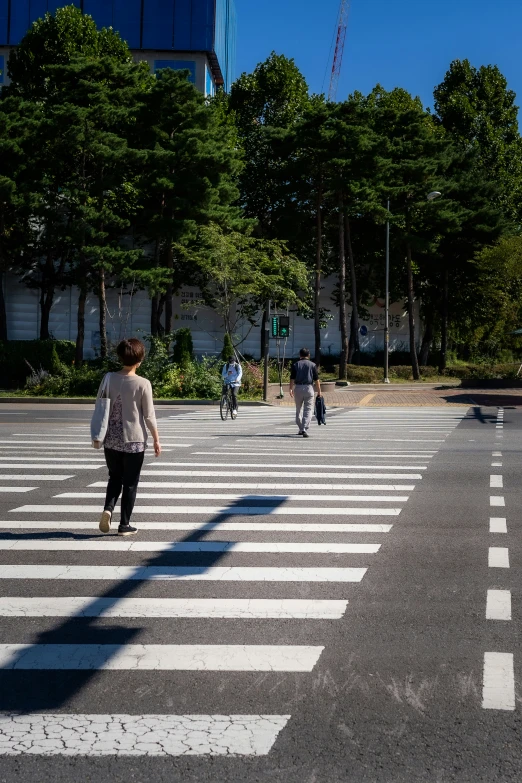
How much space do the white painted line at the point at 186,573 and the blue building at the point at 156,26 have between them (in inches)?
2731

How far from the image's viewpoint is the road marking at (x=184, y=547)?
8219 mm

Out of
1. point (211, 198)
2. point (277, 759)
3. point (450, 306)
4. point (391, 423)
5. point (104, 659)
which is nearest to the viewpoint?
point (277, 759)

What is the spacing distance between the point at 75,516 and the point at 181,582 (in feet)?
10.1

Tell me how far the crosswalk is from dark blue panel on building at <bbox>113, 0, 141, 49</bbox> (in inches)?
2544

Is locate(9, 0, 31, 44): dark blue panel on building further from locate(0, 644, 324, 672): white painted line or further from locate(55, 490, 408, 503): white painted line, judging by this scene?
locate(0, 644, 324, 672): white painted line

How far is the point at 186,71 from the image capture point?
1772 inches

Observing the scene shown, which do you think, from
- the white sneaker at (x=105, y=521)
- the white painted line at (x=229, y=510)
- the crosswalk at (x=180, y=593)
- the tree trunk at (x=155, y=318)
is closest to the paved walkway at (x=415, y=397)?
the tree trunk at (x=155, y=318)

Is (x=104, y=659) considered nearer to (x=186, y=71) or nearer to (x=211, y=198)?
(x=211, y=198)

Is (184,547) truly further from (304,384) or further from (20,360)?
(20,360)

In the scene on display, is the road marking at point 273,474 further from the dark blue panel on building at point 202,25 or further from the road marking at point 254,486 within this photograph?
the dark blue panel on building at point 202,25

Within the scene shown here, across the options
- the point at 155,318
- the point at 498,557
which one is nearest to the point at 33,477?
the point at 498,557

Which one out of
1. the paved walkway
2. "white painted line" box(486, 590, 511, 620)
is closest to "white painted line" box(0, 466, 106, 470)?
"white painted line" box(486, 590, 511, 620)

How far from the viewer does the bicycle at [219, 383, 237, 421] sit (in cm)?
2603

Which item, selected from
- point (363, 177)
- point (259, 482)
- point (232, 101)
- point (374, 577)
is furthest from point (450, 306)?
point (374, 577)
